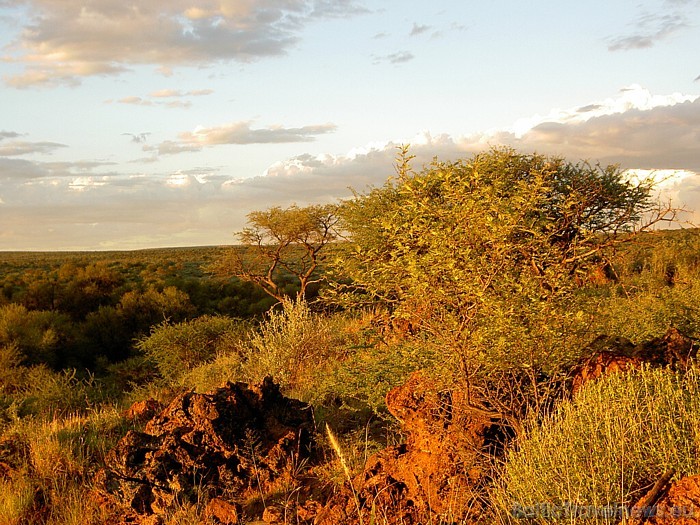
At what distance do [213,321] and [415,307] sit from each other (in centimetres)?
1186

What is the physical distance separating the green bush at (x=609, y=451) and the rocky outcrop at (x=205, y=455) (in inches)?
109

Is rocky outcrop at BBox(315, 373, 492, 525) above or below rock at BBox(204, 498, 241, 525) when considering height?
above

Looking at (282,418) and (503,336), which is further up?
(503,336)

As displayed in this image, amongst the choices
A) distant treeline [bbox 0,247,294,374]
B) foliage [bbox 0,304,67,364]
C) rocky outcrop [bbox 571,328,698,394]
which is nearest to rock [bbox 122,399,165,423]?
rocky outcrop [bbox 571,328,698,394]

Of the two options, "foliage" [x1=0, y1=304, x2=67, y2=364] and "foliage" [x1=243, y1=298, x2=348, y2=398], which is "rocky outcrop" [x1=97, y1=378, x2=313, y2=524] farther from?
"foliage" [x1=0, y1=304, x2=67, y2=364]

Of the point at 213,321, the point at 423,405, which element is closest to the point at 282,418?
the point at 423,405

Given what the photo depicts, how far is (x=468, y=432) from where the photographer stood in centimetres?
589

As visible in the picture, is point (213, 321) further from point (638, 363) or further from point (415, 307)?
point (638, 363)

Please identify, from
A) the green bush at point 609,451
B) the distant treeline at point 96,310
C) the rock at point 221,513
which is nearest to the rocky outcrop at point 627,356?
the green bush at point 609,451

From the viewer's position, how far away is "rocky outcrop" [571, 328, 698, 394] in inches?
236

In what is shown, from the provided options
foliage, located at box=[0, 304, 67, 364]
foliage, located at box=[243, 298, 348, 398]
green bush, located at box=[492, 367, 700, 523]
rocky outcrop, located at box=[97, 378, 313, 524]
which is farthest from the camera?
foliage, located at box=[0, 304, 67, 364]

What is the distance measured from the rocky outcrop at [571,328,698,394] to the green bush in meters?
0.67

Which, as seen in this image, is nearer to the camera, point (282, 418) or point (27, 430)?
point (282, 418)

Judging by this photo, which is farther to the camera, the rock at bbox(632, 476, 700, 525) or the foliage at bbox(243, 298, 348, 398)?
the foliage at bbox(243, 298, 348, 398)
